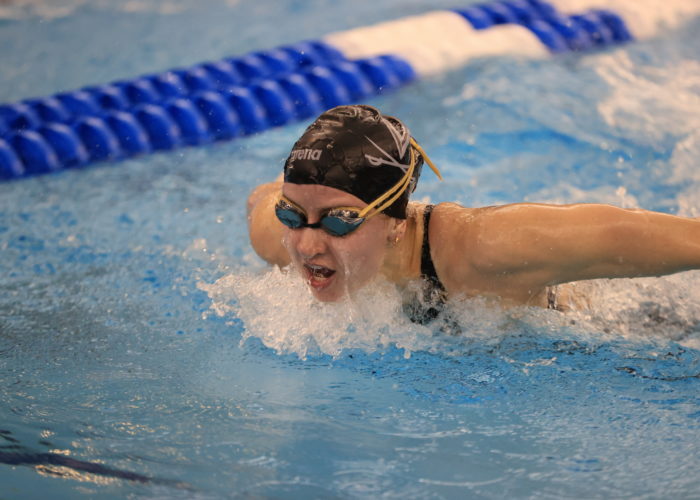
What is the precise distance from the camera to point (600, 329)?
9.16 ft

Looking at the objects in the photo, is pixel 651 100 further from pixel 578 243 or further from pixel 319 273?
pixel 319 273

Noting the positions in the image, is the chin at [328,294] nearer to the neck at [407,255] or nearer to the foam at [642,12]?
the neck at [407,255]

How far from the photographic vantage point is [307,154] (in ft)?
7.54

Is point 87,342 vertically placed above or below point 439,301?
below

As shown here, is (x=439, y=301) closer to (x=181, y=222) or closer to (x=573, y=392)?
(x=573, y=392)

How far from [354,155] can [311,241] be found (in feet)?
0.91

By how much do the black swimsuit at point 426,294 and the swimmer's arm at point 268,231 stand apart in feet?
1.74

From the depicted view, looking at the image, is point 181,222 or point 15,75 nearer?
point 181,222

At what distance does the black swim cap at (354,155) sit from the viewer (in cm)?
230

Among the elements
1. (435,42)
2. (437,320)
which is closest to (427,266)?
(437,320)

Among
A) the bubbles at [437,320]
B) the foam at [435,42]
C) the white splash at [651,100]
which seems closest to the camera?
the bubbles at [437,320]

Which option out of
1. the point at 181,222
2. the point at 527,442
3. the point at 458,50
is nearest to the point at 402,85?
the point at 458,50

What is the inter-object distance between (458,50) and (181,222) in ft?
9.22

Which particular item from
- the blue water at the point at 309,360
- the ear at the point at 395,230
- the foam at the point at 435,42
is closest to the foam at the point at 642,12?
the foam at the point at 435,42
